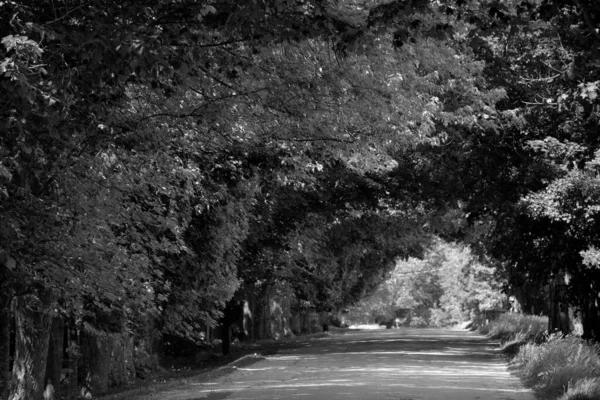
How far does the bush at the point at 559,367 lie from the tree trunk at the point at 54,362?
9.93m

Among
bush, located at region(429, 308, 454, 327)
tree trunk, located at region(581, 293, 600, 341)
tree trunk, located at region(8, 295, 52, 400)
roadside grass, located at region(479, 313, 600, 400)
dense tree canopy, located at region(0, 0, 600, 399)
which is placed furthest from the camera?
bush, located at region(429, 308, 454, 327)

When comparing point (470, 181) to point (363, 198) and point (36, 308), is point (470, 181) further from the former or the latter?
point (36, 308)

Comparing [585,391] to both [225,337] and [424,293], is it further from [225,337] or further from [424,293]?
[424,293]

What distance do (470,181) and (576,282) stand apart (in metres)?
3.85

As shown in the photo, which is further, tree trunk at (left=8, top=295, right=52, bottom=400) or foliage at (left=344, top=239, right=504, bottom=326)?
foliage at (left=344, top=239, right=504, bottom=326)

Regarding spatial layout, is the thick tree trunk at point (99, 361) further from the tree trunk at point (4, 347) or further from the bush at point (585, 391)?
the bush at point (585, 391)

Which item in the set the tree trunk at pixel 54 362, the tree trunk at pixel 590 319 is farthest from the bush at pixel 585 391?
the tree trunk at pixel 590 319

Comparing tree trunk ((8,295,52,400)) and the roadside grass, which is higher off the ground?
tree trunk ((8,295,52,400))

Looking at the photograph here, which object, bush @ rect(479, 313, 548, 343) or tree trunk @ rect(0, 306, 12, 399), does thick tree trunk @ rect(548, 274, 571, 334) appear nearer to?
bush @ rect(479, 313, 548, 343)

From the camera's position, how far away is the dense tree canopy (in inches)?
376

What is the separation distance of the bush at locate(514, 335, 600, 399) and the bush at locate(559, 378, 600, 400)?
0.03 m

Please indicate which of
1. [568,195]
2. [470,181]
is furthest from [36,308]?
[470,181]

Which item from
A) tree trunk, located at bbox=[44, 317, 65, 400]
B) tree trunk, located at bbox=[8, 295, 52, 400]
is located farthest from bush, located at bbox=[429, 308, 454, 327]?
tree trunk, located at bbox=[8, 295, 52, 400]

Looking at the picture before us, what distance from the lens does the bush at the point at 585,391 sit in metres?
14.2
